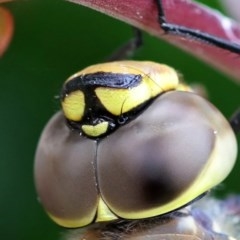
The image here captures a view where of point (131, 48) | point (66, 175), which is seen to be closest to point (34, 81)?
point (131, 48)

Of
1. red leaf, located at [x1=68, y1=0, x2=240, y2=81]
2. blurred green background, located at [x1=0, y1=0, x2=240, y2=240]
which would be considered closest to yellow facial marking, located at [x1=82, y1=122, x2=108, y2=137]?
red leaf, located at [x1=68, y1=0, x2=240, y2=81]

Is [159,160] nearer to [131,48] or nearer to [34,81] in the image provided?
[131,48]

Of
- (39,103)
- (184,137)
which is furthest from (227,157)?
(39,103)

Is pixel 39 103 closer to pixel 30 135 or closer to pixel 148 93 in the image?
pixel 30 135

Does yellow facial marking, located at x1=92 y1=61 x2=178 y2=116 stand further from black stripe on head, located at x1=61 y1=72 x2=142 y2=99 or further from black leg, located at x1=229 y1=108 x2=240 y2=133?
black leg, located at x1=229 y1=108 x2=240 y2=133

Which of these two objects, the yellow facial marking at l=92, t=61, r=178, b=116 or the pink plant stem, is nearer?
the yellow facial marking at l=92, t=61, r=178, b=116

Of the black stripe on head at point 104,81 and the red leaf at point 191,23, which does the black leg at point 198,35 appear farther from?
the black stripe on head at point 104,81

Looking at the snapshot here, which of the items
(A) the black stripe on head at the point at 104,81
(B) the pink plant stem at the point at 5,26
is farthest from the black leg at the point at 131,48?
(A) the black stripe on head at the point at 104,81
